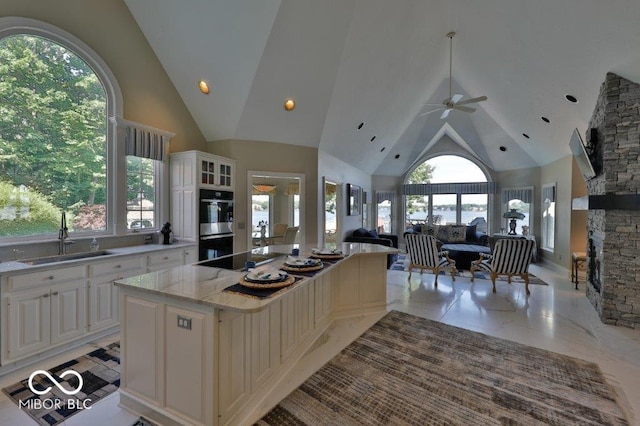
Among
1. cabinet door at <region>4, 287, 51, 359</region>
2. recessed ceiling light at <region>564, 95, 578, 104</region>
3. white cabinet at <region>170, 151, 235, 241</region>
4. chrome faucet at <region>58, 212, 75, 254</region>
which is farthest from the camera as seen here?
white cabinet at <region>170, 151, 235, 241</region>

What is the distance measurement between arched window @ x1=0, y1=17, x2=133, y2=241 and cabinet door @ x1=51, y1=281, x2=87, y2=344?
868 mm

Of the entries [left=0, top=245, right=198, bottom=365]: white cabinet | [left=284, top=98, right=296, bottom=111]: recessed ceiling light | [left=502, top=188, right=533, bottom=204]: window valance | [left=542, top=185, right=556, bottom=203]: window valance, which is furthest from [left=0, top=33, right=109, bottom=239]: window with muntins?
[left=502, top=188, right=533, bottom=204]: window valance

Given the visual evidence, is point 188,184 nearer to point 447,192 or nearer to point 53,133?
point 53,133

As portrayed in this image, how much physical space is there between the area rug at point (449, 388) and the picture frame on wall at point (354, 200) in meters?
4.61

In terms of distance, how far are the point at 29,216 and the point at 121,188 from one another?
102cm

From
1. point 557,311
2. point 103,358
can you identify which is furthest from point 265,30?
point 557,311

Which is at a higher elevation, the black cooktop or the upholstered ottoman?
the black cooktop

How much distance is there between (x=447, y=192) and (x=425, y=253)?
490cm

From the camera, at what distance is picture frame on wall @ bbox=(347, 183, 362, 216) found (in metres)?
7.44

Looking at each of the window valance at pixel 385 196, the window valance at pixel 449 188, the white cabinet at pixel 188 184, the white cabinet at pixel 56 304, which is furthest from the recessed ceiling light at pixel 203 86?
the window valance at pixel 449 188

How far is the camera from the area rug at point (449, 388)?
2021 millimetres

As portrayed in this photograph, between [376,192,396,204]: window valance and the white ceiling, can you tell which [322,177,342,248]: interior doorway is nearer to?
the white ceiling

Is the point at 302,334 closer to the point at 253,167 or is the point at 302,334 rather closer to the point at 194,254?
the point at 194,254

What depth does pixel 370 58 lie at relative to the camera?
4586 mm
